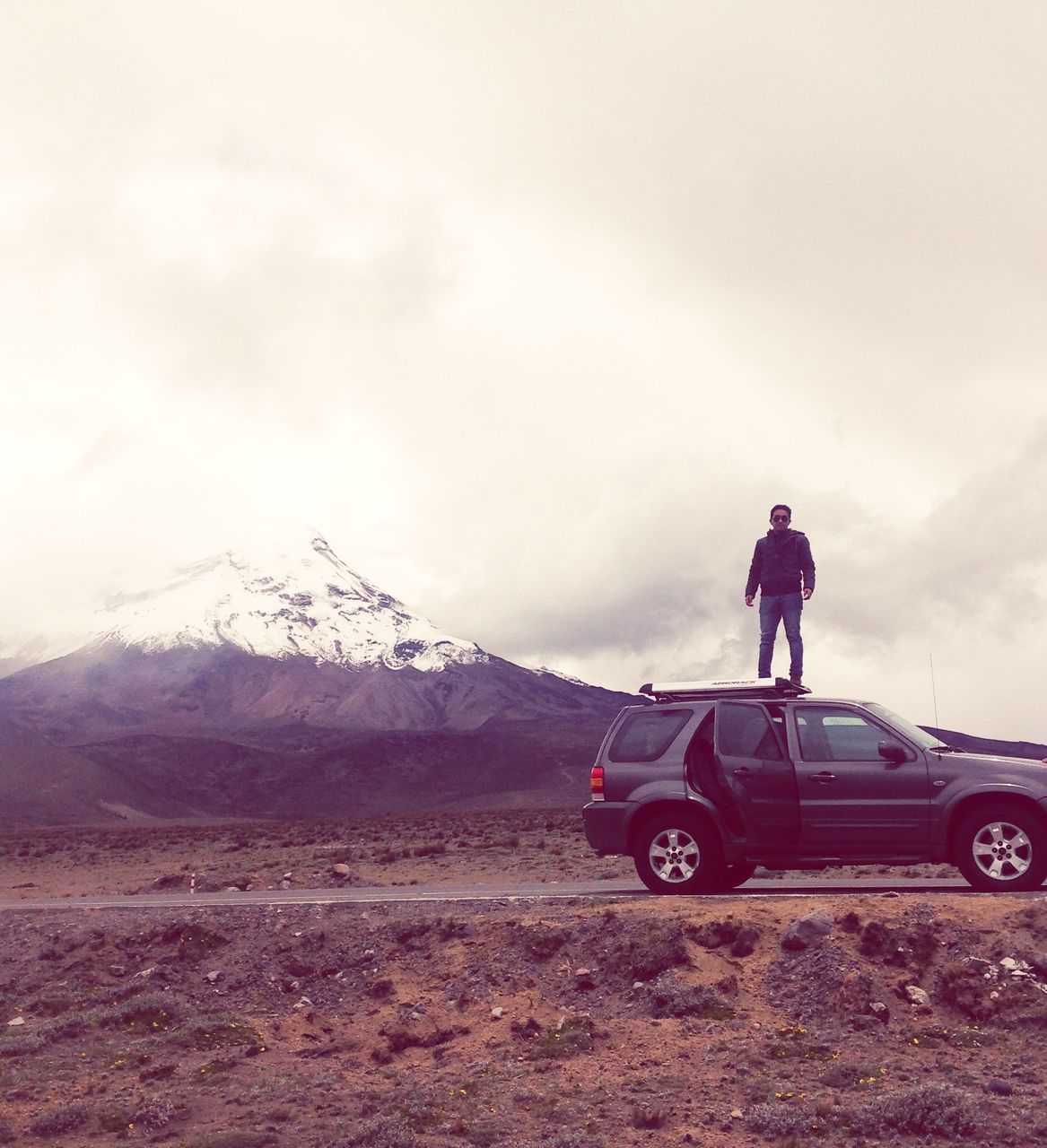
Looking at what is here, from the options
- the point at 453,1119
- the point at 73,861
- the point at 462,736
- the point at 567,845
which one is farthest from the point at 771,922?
the point at 462,736

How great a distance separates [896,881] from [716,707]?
5.04 meters

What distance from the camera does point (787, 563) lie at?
17031mm

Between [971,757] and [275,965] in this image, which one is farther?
[275,965]

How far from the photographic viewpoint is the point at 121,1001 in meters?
13.8

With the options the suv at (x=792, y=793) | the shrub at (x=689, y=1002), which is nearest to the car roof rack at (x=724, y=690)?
the suv at (x=792, y=793)

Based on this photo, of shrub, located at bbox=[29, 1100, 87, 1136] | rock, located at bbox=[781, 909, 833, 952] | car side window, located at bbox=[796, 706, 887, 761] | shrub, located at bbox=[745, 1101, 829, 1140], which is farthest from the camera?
car side window, located at bbox=[796, 706, 887, 761]

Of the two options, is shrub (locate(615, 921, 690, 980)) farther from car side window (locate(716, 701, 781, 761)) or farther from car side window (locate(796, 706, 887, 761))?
car side window (locate(796, 706, 887, 761))

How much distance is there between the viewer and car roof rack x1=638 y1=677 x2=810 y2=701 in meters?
13.6

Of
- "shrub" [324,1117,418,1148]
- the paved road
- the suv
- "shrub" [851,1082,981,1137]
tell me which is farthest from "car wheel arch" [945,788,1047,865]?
"shrub" [324,1117,418,1148]

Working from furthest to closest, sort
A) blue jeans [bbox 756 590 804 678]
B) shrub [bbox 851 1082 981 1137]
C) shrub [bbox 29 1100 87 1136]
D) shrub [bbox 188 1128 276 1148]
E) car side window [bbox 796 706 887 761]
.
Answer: blue jeans [bbox 756 590 804 678], car side window [bbox 796 706 887 761], shrub [bbox 29 1100 87 1136], shrub [bbox 188 1128 276 1148], shrub [bbox 851 1082 981 1137]

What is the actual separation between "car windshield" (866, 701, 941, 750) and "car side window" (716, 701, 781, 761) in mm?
1162

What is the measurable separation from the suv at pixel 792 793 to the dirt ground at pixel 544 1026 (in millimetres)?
645

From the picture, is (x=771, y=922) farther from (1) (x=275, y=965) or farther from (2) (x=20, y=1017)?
(2) (x=20, y=1017)

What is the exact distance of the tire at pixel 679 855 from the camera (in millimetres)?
13617
